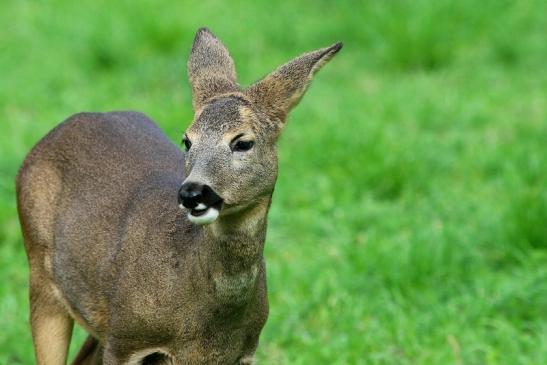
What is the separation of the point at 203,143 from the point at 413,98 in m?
4.62

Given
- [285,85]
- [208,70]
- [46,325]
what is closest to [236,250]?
[285,85]

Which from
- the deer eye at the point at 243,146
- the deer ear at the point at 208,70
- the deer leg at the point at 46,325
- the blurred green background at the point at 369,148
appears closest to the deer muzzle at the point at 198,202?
the deer eye at the point at 243,146

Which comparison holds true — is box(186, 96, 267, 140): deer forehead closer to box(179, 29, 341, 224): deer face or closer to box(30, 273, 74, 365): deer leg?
box(179, 29, 341, 224): deer face

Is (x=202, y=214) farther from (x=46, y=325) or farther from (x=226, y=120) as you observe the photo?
(x=46, y=325)

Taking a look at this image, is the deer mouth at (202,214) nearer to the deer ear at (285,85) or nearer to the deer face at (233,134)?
the deer face at (233,134)

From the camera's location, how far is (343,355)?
5531mm

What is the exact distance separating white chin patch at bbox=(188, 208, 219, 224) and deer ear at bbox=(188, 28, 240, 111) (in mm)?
537

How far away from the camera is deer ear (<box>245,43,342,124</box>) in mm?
4227

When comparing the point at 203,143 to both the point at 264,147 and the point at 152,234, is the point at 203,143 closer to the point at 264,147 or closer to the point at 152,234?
the point at 264,147

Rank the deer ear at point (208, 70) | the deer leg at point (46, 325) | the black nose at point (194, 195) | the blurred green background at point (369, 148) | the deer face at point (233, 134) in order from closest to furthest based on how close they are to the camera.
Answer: the black nose at point (194, 195)
the deer face at point (233, 134)
the deer ear at point (208, 70)
the deer leg at point (46, 325)
the blurred green background at point (369, 148)

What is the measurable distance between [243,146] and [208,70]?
0.56m

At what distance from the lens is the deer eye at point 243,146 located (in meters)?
3.98

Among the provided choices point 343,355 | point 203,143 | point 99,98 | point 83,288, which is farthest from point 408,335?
point 99,98

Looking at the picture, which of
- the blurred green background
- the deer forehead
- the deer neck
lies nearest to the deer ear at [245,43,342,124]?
the deer forehead
